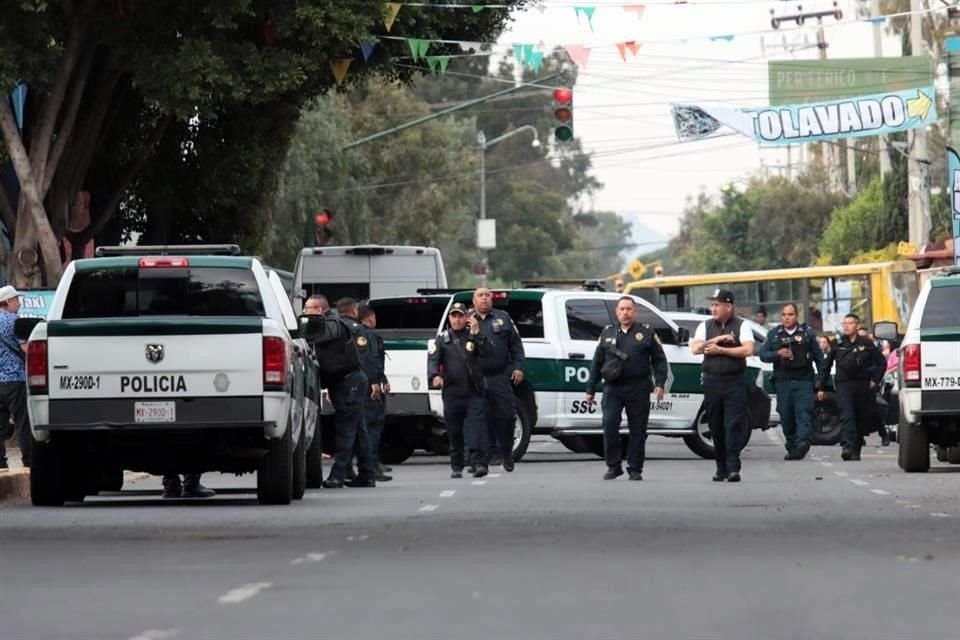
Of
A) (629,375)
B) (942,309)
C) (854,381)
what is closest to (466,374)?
(629,375)

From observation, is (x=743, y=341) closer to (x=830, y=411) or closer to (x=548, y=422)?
(x=548, y=422)

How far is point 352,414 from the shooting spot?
72.6 feet

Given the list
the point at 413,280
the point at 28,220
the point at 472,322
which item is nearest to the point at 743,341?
the point at 472,322

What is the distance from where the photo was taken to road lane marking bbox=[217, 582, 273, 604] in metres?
10.8

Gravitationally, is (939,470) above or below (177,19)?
below

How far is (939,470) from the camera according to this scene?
25.3m

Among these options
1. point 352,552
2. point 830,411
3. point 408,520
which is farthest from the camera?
point 830,411

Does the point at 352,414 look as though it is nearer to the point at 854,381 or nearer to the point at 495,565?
the point at 854,381

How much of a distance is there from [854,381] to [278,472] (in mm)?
12366

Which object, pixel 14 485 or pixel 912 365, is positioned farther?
pixel 912 365

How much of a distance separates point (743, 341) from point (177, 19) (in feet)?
35.9

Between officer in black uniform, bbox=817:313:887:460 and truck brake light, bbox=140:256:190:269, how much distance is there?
12118 mm

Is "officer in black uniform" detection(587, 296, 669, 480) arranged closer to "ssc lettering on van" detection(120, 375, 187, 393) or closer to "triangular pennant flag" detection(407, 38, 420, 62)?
"ssc lettering on van" detection(120, 375, 187, 393)

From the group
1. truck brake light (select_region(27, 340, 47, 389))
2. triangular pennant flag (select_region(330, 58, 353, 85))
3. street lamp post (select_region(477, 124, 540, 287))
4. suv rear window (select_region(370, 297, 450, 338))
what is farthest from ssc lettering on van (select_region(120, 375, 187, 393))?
street lamp post (select_region(477, 124, 540, 287))
